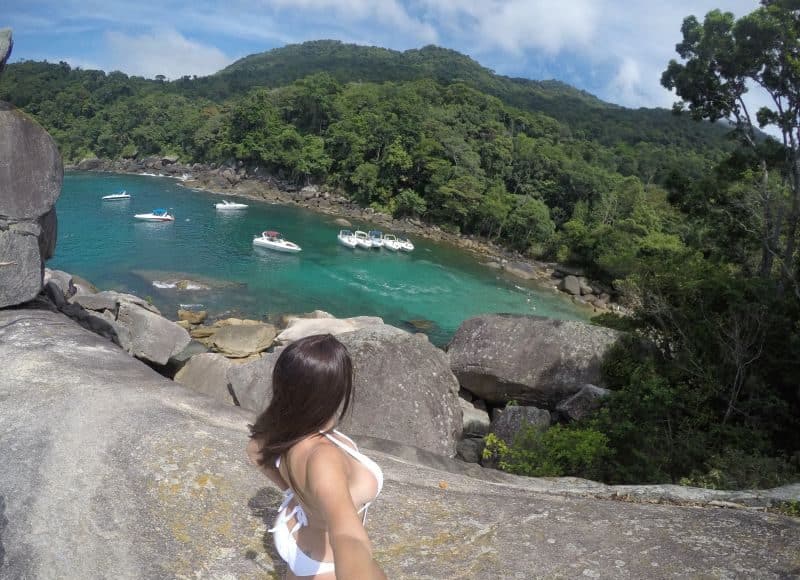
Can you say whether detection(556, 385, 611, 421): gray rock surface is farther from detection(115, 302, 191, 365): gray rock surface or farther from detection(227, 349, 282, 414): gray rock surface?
detection(115, 302, 191, 365): gray rock surface

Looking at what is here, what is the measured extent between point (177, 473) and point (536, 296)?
1319 inches

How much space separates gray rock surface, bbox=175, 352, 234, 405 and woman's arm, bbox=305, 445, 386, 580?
36.0ft

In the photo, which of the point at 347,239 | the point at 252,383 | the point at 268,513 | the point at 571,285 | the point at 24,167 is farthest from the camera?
the point at 347,239

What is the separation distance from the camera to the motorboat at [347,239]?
42344mm

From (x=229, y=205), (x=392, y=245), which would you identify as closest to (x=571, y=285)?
(x=392, y=245)

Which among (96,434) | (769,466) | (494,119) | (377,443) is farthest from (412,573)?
(494,119)

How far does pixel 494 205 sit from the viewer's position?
49.4 m

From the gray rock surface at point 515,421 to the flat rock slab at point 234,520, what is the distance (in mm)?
6713

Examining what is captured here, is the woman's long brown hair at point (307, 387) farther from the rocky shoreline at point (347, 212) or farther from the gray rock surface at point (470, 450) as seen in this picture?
the rocky shoreline at point (347, 212)

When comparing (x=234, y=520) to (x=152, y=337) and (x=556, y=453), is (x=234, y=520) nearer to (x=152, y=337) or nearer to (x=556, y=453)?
(x=556, y=453)

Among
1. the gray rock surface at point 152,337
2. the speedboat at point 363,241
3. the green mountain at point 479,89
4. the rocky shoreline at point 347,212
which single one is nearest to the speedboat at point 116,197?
the rocky shoreline at point 347,212

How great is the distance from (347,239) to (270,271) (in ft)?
32.8

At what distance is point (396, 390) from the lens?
1092 cm

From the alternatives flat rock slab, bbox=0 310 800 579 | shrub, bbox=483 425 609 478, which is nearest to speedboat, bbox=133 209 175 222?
shrub, bbox=483 425 609 478
